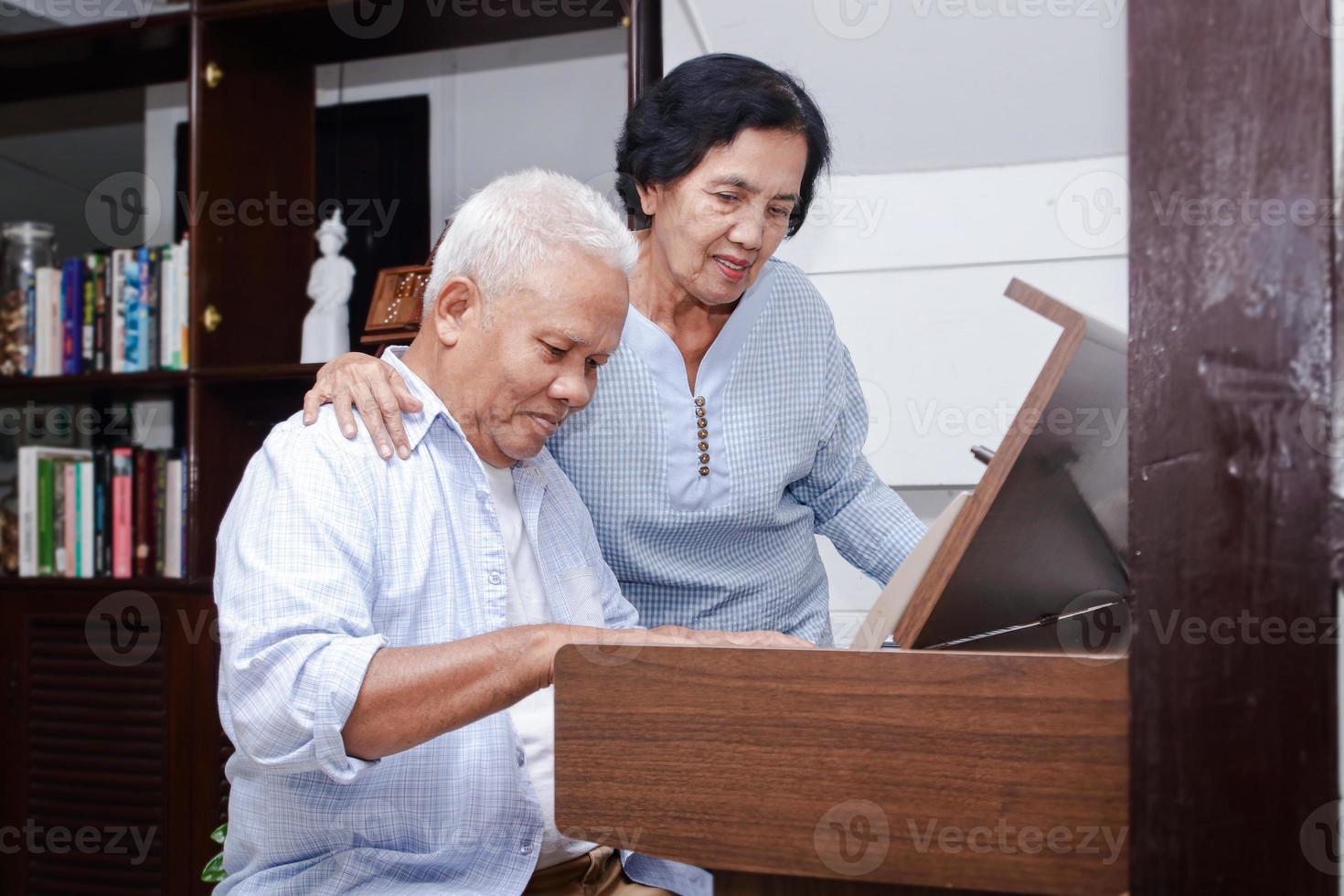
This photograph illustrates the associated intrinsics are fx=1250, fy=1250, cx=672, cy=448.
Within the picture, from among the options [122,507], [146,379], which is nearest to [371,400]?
[146,379]

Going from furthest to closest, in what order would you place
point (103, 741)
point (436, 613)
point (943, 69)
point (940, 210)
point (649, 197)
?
1. point (103, 741)
2. point (940, 210)
3. point (943, 69)
4. point (649, 197)
5. point (436, 613)

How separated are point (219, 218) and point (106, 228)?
6.30ft

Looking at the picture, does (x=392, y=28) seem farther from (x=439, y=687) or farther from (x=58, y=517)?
(x=439, y=687)

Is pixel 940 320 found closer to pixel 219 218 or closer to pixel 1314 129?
pixel 219 218

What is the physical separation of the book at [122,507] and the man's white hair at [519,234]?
6.52 feet

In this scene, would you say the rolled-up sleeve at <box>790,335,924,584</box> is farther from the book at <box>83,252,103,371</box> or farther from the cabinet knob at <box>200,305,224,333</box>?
the book at <box>83,252,103,371</box>

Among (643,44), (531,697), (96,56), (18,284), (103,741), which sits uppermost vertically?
(96,56)

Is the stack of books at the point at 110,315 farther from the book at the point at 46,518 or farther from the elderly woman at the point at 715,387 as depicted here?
the elderly woman at the point at 715,387

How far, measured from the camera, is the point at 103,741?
3.02 m

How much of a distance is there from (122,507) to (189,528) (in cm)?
27

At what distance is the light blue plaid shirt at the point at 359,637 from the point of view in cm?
110

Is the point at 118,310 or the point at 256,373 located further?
the point at 118,310

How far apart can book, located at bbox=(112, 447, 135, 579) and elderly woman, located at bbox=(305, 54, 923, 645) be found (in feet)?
5.68

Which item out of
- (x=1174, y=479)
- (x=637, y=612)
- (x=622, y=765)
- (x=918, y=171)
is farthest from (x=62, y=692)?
(x=1174, y=479)
